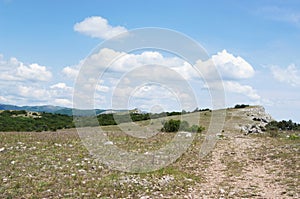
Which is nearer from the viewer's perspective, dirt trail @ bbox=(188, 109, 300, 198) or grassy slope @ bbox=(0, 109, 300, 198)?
Result: grassy slope @ bbox=(0, 109, 300, 198)

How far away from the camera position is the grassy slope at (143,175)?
41.9ft

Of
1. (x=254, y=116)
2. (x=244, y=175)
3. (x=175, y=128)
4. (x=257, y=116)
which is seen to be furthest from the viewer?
(x=257, y=116)

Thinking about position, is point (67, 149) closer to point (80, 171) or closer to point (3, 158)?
point (3, 158)

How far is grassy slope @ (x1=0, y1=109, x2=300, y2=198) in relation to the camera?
12.8 meters

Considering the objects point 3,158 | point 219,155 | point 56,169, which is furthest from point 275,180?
point 3,158

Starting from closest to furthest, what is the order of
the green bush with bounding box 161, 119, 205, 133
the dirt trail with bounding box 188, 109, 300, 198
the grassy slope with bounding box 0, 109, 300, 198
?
1. the grassy slope with bounding box 0, 109, 300, 198
2. the dirt trail with bounding box 188, 109, 300, 198
3. the green bush with bounding box 161, 119, 205, 133

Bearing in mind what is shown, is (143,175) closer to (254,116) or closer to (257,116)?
(254,116)

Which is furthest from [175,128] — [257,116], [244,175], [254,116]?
[257,116]

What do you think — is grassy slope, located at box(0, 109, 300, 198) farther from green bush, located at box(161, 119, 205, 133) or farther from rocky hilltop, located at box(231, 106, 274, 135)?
rocky hilltop, located at box(231, 106, 274, 135)

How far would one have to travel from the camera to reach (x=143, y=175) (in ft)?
49.3

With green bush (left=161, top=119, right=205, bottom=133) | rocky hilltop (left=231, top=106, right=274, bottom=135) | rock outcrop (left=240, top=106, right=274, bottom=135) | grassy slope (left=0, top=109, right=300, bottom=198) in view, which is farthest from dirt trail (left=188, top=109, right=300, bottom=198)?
rock outcrop (left=240, top=106, right=274, bottom=135)

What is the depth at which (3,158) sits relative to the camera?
671 inches

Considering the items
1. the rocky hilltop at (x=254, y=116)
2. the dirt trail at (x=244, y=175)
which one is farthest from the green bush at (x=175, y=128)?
the dirt trail at (x=244, y=175)

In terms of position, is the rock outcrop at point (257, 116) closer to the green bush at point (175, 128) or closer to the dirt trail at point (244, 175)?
the green bush at point (175, 128)
